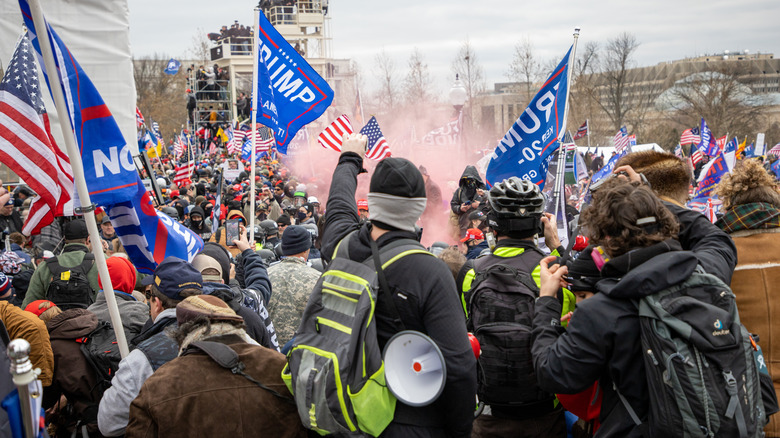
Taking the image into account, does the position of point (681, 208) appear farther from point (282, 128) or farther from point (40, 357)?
point (282, 128)

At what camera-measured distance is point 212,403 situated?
2678 millimetres

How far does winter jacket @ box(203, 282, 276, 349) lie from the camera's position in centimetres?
384

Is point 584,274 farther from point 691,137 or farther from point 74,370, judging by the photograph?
point 691,137

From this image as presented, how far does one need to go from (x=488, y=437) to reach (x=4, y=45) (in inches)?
213

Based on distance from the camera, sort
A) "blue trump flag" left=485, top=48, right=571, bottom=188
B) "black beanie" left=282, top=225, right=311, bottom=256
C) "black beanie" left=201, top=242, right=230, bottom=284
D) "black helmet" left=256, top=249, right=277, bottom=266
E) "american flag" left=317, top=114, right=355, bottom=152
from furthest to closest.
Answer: "american flag" left=317, top=114, right=355, bottom=152, "black helmet" left=256, top=249, right=277, bottom=266, "blue trump flag" left=485, top=48, right=571, bottom=188, "black beanie" left=282, top=225, right=311, bottom=256, "black beanie" left=201, top=242, right=230, bottom=284

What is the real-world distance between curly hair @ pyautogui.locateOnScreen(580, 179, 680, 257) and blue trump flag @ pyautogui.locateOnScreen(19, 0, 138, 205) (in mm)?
2925

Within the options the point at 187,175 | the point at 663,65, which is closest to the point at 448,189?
the point at 187,175

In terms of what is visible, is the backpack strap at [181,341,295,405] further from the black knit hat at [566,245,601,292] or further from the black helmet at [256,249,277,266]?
the black helmet at [256,249,277,266]

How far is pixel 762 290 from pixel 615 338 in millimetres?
1350

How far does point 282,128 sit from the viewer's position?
752 cm

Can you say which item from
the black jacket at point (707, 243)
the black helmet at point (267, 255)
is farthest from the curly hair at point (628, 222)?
the black helmet at point (267, 255)

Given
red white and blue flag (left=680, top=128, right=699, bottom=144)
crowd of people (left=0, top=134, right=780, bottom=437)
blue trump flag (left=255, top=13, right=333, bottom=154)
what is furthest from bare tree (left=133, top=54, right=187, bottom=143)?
crowd of people (left=0, top=134, right=780, bottom=437)

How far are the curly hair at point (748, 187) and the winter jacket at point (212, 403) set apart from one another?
2.73 meters

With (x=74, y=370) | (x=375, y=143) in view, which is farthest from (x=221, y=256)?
(x=375, y=143)
